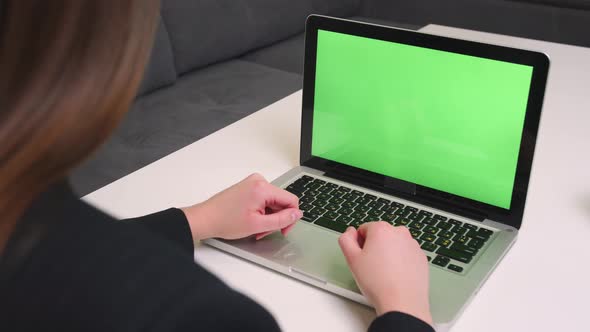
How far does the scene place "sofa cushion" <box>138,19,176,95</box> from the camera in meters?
2.19

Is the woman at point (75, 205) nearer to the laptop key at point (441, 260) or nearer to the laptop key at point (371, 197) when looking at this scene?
the laptop key at point (441, 260)

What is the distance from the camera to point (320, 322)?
775 millimetres

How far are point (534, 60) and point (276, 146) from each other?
50cm

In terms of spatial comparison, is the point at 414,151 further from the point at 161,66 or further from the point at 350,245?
the point at 161,66

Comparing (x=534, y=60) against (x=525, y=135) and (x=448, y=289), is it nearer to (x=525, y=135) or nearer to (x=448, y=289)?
(x=525, y=135)

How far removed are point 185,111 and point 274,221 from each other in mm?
1278

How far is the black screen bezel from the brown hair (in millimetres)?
598

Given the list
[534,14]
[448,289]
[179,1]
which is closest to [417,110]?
[448,289]

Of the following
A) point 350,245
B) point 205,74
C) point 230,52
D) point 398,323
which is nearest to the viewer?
point 398,323

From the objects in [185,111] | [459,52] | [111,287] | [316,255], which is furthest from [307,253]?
[185,111]

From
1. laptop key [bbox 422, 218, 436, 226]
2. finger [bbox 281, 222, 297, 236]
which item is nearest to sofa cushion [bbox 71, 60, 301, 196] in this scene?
finger [bbox 281, 222, 297, 236]

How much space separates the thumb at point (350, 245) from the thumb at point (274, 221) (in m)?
0.09

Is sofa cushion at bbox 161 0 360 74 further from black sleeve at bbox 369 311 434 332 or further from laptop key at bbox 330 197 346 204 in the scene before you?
black sleeve at bbox 369 311 434 332

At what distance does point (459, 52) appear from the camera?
0.92 metres
